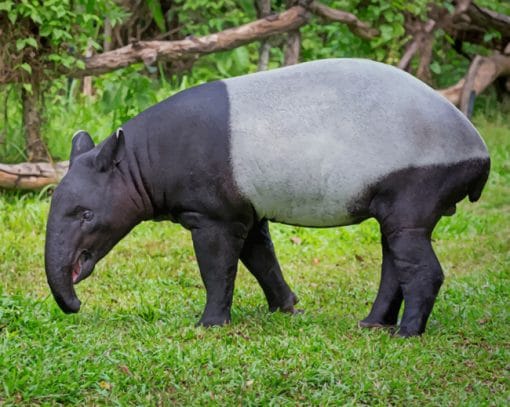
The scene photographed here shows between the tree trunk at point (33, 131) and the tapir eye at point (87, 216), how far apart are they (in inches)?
163

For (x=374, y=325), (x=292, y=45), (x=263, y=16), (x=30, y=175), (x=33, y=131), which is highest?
(x=374, y=325)

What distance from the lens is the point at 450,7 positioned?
12.7 metres

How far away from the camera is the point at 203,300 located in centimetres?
684

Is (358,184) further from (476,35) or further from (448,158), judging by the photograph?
(476,35)

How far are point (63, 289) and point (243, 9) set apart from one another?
7598 mm

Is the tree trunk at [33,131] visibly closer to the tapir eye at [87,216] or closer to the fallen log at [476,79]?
the tapir eye at [87,216]

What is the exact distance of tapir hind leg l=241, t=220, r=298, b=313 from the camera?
6254 mm

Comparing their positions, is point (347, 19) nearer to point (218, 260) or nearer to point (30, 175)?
point (30, 175)

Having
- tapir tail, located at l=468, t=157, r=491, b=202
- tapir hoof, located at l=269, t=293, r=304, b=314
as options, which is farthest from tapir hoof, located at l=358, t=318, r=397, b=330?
tapir tail, located at l=468, t=157, r=491, b=202

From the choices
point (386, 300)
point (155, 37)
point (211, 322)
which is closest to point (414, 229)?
point (386, 300)

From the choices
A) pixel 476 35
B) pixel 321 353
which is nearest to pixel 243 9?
pixel 476 35

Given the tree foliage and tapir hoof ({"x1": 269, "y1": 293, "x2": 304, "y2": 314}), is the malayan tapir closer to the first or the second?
tapir hoof ({"x1": 269, "y1": 293, "x2": 304, "y2": 314})

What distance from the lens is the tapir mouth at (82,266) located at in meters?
5.67

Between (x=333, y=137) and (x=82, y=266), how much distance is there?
1642mm
